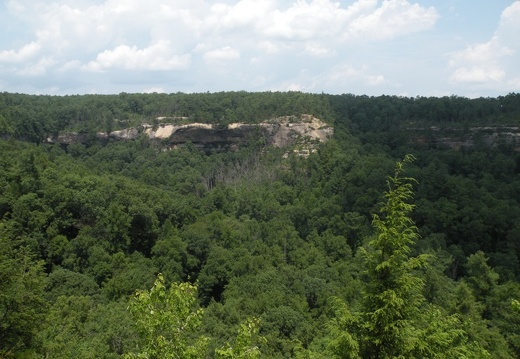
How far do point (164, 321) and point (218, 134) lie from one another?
318ft

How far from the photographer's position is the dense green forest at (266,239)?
9602mm

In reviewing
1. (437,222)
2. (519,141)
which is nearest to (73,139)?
(437,222)

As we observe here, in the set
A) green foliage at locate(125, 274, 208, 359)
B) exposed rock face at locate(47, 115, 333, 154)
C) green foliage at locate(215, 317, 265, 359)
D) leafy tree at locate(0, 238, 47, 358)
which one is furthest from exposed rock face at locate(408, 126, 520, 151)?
green foliage at locate(125, 274, 208, 359)

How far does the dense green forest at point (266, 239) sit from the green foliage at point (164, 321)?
0.12 feet

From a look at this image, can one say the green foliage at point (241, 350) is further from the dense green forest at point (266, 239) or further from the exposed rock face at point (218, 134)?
the exposed rock face at point (218, 134)

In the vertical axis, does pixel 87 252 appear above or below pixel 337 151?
below

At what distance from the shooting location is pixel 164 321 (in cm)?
812

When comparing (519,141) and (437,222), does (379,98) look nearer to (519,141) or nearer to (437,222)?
(519,141)

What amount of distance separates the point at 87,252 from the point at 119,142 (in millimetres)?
65637

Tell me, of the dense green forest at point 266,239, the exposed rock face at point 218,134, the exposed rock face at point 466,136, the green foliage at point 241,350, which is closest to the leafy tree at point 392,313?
the dense green forest at point 266,239

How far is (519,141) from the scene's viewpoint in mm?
74875

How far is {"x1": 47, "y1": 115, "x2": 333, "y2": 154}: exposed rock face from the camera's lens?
94250 mm

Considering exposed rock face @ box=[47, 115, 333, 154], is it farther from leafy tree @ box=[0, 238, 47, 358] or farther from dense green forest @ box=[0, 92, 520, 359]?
leafy tree @ box=[0, 238, 47, 358]

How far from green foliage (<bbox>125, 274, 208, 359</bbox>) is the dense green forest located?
4 cm
